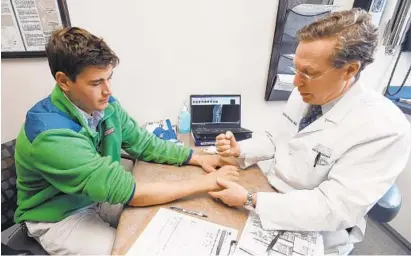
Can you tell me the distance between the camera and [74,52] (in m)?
0.85

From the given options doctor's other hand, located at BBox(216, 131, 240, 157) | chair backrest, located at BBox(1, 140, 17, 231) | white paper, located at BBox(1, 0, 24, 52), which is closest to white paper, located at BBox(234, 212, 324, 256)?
doctor's other hand, located at BBox(216, 131, 240, 157)

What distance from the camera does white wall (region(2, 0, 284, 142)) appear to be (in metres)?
1.39

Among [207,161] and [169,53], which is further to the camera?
[169,53]

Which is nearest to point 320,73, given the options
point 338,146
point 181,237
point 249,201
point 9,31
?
point 338,146

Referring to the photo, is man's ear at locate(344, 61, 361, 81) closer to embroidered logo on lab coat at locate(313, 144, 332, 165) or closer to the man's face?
embroidered logo on lab coat at locate(313, 144, 332, 165)

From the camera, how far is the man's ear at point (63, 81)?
0.88m

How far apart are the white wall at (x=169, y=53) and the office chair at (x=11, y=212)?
55 cm

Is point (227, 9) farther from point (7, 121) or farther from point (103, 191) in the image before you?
point (7, 121)

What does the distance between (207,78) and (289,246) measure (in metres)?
1.14

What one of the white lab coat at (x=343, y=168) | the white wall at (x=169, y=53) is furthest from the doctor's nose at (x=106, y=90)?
the white lab coat at (x=343, y=168)

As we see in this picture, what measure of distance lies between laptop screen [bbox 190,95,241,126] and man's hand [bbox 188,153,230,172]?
45 centimetres

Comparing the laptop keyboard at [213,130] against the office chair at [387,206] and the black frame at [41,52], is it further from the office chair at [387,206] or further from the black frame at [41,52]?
the black frame at [41,52]

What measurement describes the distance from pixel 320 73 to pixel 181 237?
2.48ft

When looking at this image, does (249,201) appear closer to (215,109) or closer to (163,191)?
(163,191)
